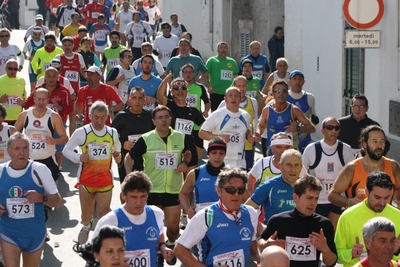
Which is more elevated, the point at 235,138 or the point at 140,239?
the point at 235,138

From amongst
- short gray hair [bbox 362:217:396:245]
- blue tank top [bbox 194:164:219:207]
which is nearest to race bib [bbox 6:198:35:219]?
blue tank top [bbox 194:164:219:207]

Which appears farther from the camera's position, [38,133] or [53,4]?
[53,4]

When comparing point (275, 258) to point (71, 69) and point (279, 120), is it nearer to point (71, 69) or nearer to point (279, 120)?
point (279, 120)

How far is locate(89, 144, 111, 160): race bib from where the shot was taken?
12.0m

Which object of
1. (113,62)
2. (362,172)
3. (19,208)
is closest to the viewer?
(362,172)

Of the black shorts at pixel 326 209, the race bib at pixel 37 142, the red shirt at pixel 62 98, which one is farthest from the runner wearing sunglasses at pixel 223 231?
the red shirt at pixel 62 98

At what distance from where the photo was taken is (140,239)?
8133mm

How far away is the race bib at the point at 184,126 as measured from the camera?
45.1 ft

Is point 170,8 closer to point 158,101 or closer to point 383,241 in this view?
point 158,101

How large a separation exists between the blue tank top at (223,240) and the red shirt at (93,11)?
82.1 feet

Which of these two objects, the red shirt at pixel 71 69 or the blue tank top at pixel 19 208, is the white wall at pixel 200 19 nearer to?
the red shirt at pixel 71 69

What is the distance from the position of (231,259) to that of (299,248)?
529 mm

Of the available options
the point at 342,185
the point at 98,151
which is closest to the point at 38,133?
the point at 98,151

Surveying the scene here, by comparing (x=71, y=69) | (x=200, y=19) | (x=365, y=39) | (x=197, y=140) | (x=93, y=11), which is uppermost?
(x=93, y=11)
